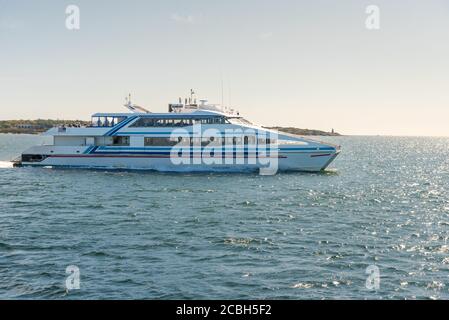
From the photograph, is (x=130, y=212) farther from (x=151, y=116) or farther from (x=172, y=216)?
(x=151, y=116)

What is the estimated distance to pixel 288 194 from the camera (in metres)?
41.2

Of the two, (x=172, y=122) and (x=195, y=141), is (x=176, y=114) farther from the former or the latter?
(x=195, y=141)

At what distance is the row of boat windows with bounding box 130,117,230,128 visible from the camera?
5617 cm

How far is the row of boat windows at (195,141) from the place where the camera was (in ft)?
180

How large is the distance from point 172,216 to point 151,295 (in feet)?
45.6

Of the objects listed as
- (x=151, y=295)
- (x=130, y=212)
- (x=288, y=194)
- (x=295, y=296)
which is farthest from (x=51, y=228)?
(x=288, y=194)

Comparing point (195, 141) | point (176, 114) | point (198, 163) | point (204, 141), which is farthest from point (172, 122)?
point (198, 163)

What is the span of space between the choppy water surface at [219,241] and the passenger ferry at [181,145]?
966cm

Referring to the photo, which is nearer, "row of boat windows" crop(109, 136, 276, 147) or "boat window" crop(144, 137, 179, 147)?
"row of boat windows" crop(109, 136, 276, 147)

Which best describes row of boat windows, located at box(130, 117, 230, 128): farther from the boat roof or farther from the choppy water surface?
the choppy water surface

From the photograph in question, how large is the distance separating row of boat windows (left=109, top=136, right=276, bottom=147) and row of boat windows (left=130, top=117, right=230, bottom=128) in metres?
1.73

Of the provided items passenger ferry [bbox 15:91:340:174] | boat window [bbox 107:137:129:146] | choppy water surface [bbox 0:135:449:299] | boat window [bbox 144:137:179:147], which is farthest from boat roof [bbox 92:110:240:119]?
choppy water surface [bbox 0:135:449:299]

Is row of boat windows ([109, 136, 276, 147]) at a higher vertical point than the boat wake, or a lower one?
higher
